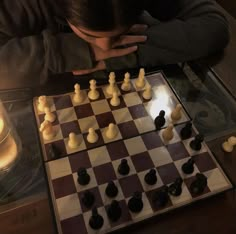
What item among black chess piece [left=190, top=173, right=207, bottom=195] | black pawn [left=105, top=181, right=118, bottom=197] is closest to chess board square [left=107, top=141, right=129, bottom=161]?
black pawn [left=105, top=181, right=118, bottom=197]

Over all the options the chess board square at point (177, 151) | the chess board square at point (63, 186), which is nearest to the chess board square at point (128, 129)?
the chess board square at point (177, 151)

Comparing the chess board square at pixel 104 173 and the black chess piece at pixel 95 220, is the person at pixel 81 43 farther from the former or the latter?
the black chess piece at pixel 95 220

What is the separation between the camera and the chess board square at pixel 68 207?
69 cm

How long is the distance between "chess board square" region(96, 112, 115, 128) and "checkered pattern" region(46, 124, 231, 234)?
0.29 feet

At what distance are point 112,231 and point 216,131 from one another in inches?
18.1

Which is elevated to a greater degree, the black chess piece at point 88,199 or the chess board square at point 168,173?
the black chess piece at point 88,199

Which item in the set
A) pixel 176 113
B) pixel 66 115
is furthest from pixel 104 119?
pixel 176 113

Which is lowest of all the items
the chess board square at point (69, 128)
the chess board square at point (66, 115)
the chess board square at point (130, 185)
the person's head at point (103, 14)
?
the chess board square at point (130, 185)

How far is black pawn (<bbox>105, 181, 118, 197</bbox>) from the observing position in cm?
71

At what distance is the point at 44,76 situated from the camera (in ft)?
3.12

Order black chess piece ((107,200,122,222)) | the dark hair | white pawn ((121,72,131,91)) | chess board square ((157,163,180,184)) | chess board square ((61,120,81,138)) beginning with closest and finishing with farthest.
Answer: the dark hair < black chess piece ((107,200,122,222)) < chess board square ((157,163,180,184)) < chess board square ((61,120,81,138)) < white pawn ((121,72,131,91))

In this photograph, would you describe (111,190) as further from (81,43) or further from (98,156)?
(81,43)

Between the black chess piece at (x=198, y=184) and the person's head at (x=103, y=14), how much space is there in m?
0.43

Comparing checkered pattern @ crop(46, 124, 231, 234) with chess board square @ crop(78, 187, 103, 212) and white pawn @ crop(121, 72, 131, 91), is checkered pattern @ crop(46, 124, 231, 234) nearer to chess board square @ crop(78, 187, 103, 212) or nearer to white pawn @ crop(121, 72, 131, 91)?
chess board square @ crop(78, 187, 103, 212)
